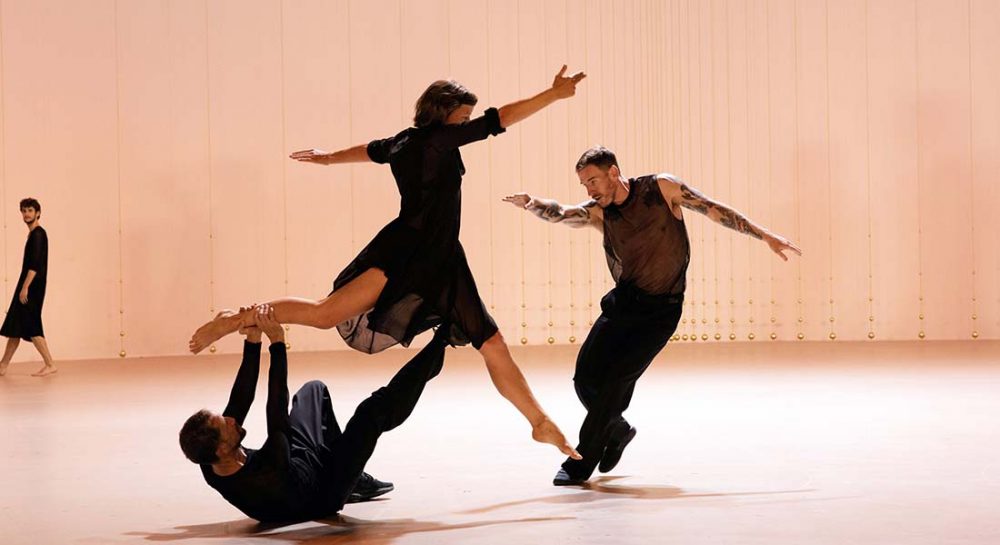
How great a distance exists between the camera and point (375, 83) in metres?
11.2

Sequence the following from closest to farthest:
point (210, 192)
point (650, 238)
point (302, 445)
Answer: point (302, 445)
point (650, 238)
point (210, 192)

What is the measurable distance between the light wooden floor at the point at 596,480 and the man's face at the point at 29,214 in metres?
1.26

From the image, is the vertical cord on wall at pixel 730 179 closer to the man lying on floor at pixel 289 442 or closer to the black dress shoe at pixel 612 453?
the black dress shoe at pixel 612 453

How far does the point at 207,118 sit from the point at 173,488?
6.98 m

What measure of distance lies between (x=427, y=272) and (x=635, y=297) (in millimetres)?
1051

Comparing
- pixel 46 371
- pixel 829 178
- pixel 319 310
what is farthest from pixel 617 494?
pixel 829 178

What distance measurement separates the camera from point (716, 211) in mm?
4582

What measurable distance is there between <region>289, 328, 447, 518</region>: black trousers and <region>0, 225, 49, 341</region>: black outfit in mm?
5512

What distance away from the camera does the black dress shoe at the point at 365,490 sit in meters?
4.03

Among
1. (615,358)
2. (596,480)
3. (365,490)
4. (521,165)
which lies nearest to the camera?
(365,490)

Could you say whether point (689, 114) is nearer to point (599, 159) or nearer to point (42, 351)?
point (42, 351)

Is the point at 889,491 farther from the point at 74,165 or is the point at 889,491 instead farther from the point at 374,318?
the point at 74,165

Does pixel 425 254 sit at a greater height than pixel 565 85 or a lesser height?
lesser

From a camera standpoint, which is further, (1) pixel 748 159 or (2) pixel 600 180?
(1) pixel 748 159
